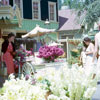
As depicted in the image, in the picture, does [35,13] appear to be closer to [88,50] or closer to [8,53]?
[8,53]

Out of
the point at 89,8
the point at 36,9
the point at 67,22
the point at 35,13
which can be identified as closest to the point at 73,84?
the point at 89,8

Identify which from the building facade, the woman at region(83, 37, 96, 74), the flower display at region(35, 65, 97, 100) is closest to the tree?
the building facade

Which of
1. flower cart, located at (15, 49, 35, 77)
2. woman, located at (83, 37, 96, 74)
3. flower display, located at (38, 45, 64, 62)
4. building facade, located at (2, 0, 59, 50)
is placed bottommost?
flower display, located at (38, 45, 64, 62)

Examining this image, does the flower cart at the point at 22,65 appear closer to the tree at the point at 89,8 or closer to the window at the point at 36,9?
the tree at the point at 89,8

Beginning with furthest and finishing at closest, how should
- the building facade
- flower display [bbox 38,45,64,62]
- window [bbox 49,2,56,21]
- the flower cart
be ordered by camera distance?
window [bbox 49,2,56,21]
the building facade
flower display [bbox 38,45,64,62]
the flower cart

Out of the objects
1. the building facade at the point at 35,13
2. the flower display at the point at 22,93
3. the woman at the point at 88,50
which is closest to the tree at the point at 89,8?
the building facade at the point at 35,13

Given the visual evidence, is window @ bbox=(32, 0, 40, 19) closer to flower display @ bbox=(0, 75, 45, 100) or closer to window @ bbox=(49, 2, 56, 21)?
window @ bbox=(49, 2, 56, 21)

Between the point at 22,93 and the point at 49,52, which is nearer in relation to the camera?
the point at 22,93

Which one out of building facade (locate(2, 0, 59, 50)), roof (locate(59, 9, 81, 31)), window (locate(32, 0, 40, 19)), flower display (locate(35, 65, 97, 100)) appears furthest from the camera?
roof (locate(59, 9, 81, 31))

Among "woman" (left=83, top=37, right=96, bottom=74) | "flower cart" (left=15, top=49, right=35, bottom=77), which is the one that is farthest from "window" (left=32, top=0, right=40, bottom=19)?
"woman" (left=83, top=37, right=96, bottom=74)

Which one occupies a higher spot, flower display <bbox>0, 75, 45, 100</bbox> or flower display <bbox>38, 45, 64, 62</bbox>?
flower display <bbox>0, 75, 45, 100</bbox>

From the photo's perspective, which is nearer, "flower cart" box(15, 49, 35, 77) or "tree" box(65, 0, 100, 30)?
"flower cart" box(15, 49, 35, 77)

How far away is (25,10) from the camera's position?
2589 cm

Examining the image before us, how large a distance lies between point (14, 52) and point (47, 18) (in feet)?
63.2
